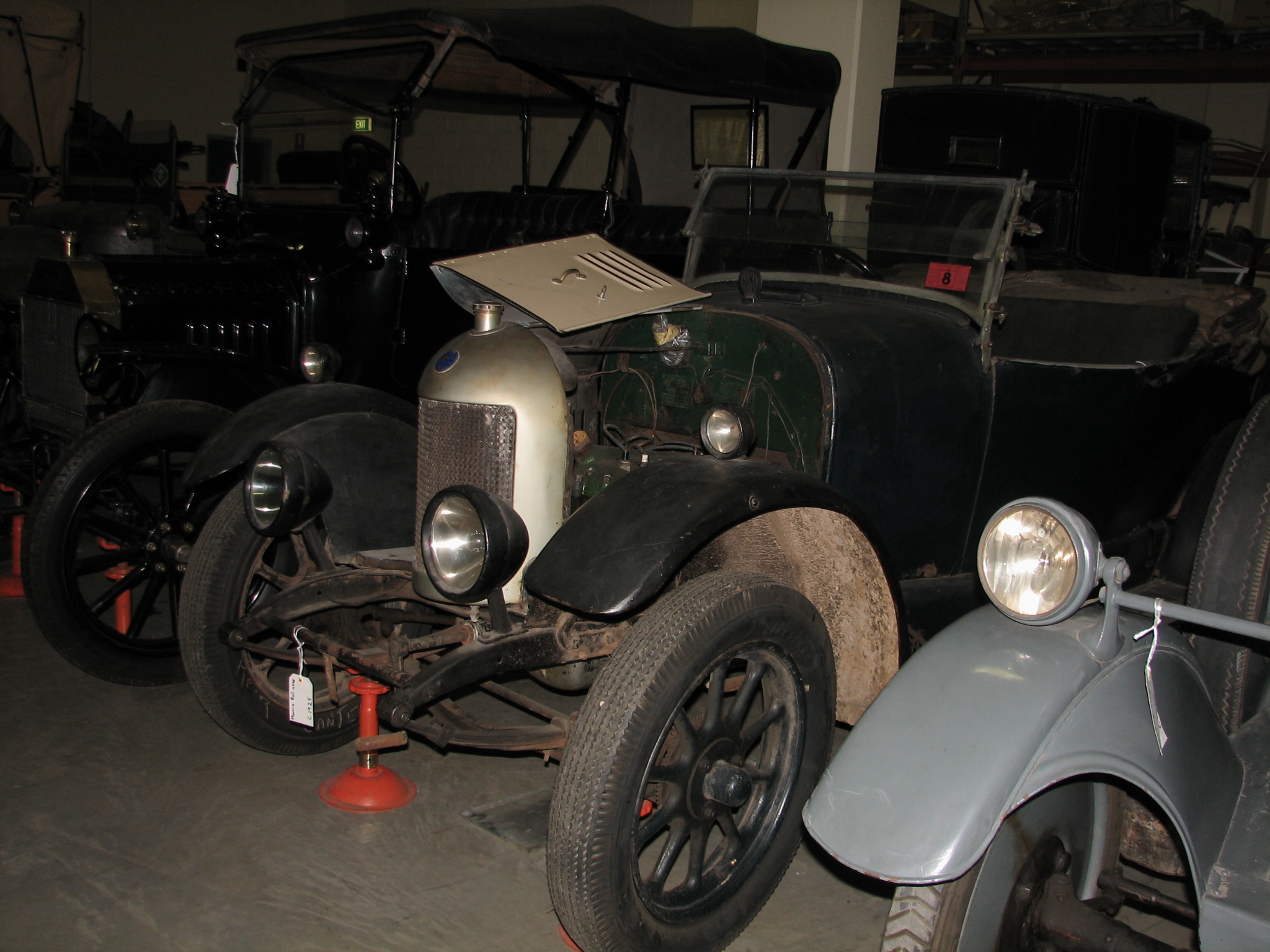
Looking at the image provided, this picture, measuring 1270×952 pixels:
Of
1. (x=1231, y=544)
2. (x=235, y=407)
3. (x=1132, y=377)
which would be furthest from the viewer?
(x=235, y=407)

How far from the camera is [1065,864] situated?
5.56 feet

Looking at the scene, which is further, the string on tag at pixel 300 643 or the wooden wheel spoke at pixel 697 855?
the string on tag at pixel 300 643

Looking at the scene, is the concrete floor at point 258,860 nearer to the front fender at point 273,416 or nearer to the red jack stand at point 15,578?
the front fender at point 273,416

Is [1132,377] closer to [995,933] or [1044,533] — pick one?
[1044,533]

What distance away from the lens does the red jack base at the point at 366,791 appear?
2.71 metres

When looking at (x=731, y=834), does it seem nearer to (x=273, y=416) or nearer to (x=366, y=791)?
(x=366, y=791)

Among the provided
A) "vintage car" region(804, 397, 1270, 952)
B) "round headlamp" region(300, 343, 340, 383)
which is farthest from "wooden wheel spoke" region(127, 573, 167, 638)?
"vintage car" region(804, 397, 1270, 952)

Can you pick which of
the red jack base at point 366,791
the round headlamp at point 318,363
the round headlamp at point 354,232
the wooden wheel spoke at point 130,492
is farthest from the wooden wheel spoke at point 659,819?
the round headlamp at point 354,232

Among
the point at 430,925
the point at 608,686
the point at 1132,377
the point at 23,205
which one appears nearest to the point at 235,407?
the point at 430,925

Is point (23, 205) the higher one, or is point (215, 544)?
point (23, 205)

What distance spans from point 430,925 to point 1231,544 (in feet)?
6.31

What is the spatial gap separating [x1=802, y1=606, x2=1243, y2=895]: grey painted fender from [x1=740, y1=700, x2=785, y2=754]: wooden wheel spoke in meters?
0.61

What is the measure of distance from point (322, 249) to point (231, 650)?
240 cm

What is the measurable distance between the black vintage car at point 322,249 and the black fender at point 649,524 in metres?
1.13
